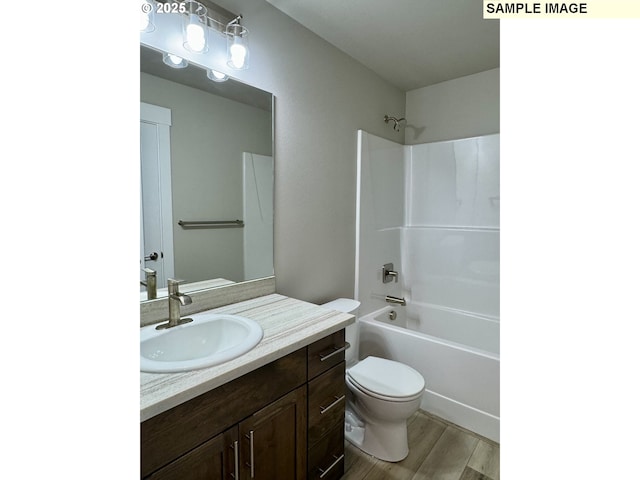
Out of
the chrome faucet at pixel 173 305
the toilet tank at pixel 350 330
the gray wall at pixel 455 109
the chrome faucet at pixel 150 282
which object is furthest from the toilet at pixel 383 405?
the gray wall at pixel 455 109

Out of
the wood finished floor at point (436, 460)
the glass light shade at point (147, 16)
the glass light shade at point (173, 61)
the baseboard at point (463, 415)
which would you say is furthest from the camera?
the baseboard at point (463, 415)

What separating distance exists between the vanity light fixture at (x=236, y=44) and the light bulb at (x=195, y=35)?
5.5 inches

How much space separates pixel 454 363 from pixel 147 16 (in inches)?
94.3

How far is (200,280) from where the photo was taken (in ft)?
5.23

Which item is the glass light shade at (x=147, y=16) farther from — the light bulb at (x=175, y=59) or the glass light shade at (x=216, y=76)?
the glass light shade at (x=216, y=76)

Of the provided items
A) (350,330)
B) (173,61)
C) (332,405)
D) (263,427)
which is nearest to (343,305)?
(350,330)

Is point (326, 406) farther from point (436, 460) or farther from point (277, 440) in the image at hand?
point (436, 460)

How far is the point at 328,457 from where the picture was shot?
4.98ft

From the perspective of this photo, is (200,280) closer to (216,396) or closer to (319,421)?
(216,396)

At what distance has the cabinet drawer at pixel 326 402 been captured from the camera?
138cm
